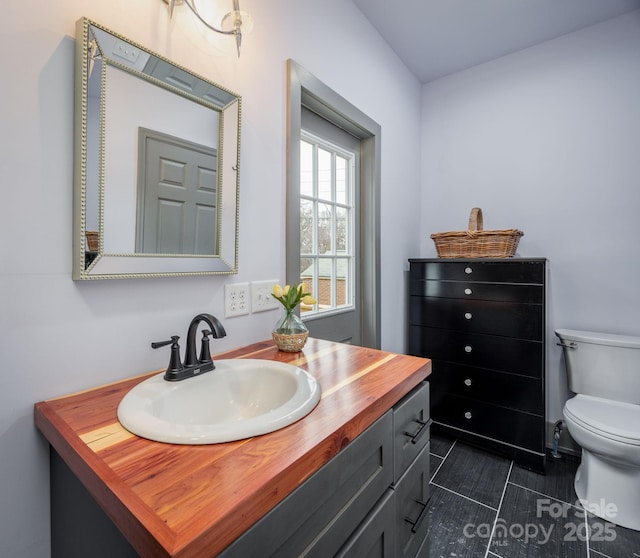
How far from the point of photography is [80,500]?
69cm

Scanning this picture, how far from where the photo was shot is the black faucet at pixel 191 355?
0.88 metres

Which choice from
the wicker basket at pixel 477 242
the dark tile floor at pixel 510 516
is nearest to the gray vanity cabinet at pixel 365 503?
the dark tile floor at pixel 510 516

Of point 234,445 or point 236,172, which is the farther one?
point 236,172

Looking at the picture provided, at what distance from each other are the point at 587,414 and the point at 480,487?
26.1 inches

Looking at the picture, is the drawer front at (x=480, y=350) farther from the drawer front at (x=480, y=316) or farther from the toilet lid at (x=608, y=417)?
the toilet lid at (x=608, y=417)

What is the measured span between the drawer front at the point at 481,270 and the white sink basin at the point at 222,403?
1550mm

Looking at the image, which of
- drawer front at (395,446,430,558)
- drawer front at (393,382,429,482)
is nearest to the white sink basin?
drawer front at (393,382,429,482)

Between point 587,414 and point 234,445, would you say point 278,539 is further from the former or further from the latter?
point 587,414

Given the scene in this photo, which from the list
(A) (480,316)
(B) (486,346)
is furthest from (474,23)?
(B) (486,346)

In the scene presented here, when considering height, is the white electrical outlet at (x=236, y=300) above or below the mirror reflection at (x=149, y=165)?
below

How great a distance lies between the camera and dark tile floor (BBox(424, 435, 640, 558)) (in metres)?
1.41

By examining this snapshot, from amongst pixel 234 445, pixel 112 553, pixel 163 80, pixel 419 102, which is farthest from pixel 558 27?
pixel 112 553

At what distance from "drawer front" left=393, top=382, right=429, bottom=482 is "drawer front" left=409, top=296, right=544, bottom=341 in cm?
114

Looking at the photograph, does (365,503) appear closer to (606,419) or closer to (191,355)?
(191,355)
